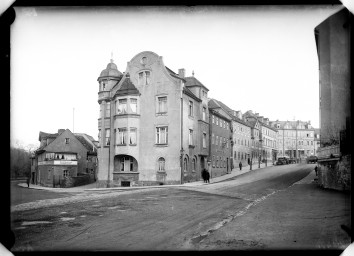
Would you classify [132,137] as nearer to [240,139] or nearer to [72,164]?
[72,164]

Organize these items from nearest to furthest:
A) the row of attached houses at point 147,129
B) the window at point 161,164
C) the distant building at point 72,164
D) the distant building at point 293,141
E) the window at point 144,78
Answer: the distant building at point 293,141, the distant building at point 72,164, the row of attached houses at point 147,129, the window at point 144,78, the window at point 161,164

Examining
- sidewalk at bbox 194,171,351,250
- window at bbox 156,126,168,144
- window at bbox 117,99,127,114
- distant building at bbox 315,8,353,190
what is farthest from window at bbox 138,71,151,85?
distant building at bbox 315,8,353,190

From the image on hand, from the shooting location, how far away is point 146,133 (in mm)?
Answer: 25766

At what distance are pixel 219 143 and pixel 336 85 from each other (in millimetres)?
31379

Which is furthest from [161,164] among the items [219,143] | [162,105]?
[219,143]

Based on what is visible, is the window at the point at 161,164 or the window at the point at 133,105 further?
the window at the point at 161,164

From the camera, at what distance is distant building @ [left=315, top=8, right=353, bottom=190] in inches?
305

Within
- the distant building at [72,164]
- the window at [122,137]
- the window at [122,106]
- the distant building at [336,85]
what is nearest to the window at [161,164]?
the window at [122,137]

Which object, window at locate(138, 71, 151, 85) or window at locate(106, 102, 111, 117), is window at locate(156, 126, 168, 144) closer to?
window at locate(138, 71, 151, 85)

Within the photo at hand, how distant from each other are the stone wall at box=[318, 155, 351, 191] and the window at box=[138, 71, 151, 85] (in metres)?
15.3

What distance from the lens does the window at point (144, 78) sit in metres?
25.0

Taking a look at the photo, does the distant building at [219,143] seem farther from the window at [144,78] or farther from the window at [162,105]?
the window at [144,78]

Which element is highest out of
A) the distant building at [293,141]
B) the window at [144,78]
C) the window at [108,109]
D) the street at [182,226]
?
the window at [144,78]
